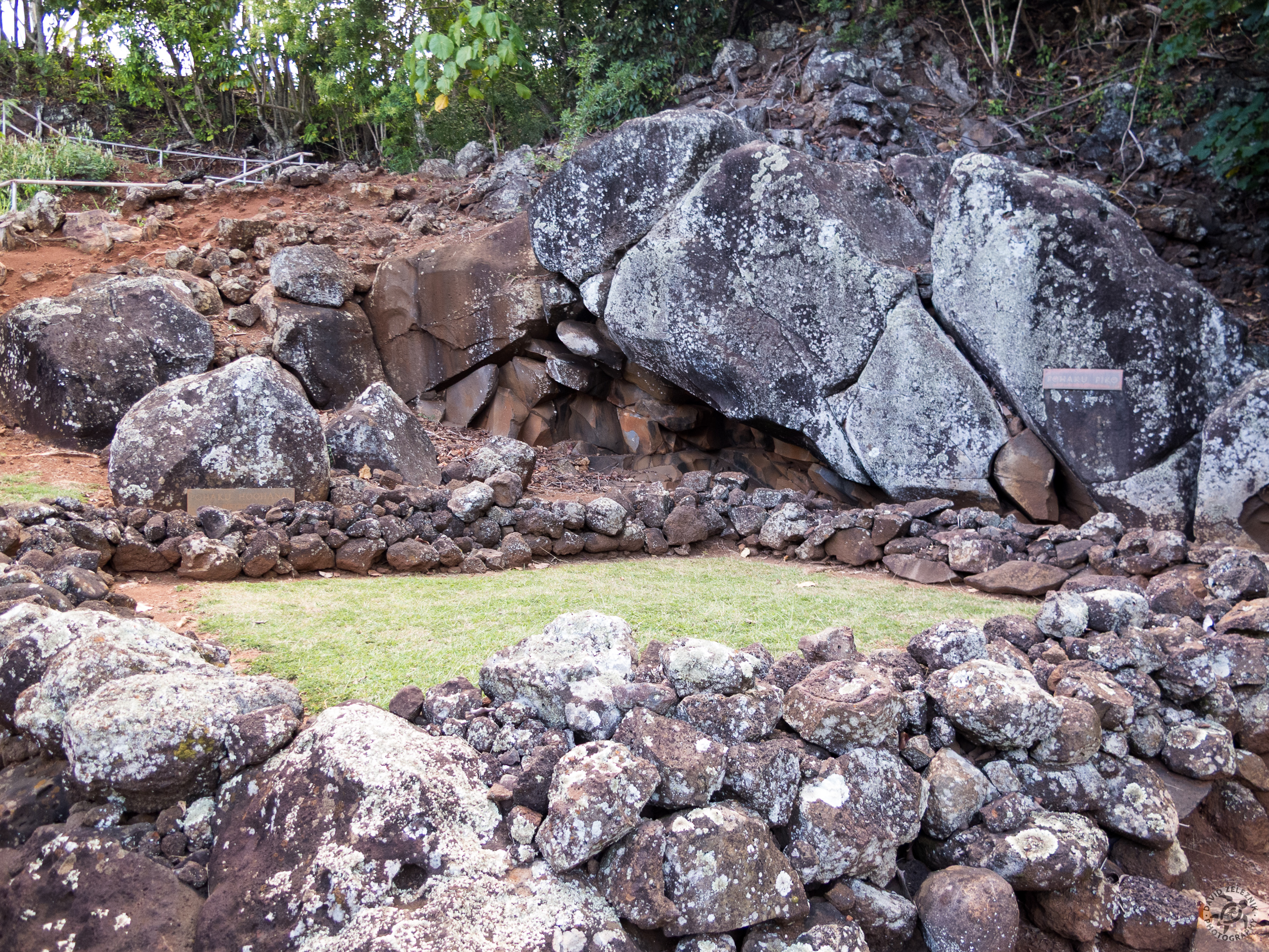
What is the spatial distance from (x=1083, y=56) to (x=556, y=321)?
23.1 ft

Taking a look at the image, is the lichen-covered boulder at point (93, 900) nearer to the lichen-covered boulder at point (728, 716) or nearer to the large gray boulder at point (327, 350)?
the lichen-covered boulder at point (728, 716)

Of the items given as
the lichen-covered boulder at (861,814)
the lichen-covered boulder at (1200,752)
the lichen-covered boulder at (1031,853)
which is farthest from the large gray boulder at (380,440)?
the lichen-covered boulder at (1200,752)

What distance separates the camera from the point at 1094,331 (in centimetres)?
685

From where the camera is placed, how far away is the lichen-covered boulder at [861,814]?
7.55 ft

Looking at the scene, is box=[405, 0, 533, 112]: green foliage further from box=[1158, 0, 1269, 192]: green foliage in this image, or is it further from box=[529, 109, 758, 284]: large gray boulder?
box=[1158, 0, 1269, 192]: green foliage

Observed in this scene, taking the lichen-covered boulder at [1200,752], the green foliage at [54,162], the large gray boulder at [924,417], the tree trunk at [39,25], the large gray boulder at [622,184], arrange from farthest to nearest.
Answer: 1. the tree trunk at [39,25]
2. the green foliage at [54,162]
3. the large gray boulder at [622,184]
4. the large gray boulder at [924,417]
5. the lichen-covered boulder at [1200,752]

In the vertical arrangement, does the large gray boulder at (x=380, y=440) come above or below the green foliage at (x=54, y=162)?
below

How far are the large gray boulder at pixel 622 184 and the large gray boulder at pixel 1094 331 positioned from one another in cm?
255

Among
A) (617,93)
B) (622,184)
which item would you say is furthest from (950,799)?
(617,93)

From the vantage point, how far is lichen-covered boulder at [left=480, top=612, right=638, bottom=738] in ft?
7.90

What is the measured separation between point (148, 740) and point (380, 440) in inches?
→ 199

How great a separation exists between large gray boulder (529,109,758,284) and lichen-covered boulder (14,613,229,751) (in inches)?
268

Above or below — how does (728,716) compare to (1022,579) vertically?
above

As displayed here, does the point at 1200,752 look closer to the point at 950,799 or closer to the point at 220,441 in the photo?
the point at 950,799
